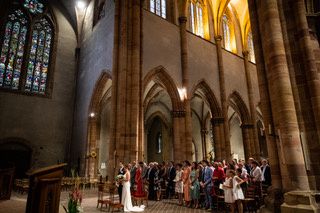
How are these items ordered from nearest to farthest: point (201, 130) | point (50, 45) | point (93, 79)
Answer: point (93, 79), point (50, 45), point (201, 130)

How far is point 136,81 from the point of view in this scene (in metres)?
13.1

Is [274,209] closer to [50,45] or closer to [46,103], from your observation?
[46,103]

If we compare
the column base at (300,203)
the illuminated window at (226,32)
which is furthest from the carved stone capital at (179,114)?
the column base at (300,203)

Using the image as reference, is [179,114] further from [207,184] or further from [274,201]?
[274,201]

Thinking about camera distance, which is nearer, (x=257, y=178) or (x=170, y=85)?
(x=257, y=178)

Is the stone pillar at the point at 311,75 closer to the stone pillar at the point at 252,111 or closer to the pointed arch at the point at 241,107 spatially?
the stone pillar at the point at 252,111

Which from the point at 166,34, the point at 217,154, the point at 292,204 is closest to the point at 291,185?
the point at 292,204

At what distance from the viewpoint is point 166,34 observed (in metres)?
16.7

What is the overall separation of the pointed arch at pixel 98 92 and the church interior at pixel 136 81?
0.08 metres

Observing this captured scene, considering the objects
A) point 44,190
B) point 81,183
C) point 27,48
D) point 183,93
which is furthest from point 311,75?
point 27,48

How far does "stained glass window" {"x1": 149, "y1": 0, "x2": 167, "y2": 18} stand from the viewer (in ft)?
56.4

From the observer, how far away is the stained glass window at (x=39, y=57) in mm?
19391

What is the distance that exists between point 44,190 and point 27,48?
19109mm

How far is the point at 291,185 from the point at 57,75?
19.3 m
